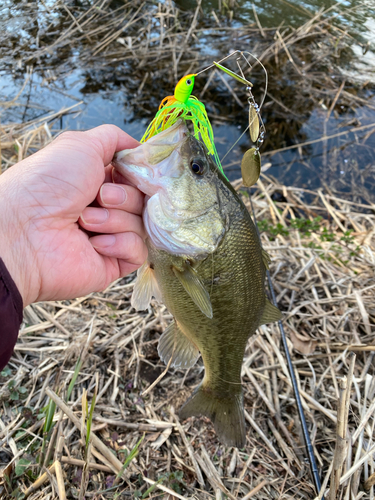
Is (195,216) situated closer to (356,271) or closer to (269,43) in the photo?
(356,271)

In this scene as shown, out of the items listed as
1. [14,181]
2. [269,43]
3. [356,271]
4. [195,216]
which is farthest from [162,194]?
[269,43]

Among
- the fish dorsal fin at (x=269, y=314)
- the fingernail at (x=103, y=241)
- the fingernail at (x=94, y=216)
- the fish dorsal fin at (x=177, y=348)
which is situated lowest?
the fish dorsal fin at (x=177, y=348)

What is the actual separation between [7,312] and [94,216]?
2.10 ft

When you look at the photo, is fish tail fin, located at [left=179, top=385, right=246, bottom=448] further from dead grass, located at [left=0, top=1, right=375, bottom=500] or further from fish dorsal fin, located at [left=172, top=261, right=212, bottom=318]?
fish dorsal fin, located at [left=172, top=261, right=212, bottom=318]

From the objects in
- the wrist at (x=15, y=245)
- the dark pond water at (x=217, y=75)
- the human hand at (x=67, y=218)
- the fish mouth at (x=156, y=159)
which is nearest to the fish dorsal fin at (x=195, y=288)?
the human hand at (x=67, y=218)

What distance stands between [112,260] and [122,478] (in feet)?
4.39

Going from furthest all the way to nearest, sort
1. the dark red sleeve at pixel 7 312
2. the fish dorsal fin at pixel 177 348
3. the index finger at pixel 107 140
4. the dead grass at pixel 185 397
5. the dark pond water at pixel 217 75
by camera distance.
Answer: the dark pond water at pixel 217 75, the fish dorsal fin at pixel 177 348, the dead grass at pixel 185 397, the index finger at pixel 107 140, the dark red sleeve at pixel 7 312

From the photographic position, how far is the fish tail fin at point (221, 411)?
2.20 metres

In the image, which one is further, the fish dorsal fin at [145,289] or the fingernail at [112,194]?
the fish dorsal fin at [145,289]

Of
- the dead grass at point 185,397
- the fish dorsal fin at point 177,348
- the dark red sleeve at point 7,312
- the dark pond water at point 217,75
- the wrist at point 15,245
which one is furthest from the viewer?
the dark pond water at point 217,75

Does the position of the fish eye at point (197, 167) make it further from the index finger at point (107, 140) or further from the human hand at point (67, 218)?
the index finger at point (107, 140)

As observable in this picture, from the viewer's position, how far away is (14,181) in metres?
1.74

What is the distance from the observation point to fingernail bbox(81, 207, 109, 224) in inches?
74.2

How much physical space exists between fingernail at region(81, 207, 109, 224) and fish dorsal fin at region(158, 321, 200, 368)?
827 millimetres
